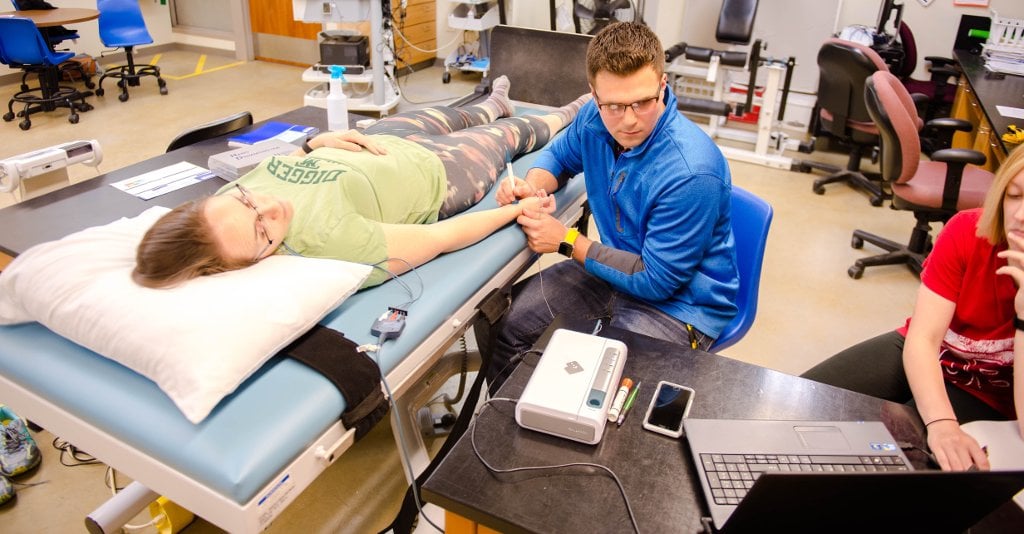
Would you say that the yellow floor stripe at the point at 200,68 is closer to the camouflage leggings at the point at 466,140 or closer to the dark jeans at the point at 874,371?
the camouflage leggings at the point at 466,140

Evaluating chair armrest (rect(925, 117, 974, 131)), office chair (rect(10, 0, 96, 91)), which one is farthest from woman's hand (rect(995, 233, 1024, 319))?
office chair (rect(10, 0, 96, 91))

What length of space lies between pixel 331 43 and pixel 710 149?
3.56 meters

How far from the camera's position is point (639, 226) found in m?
1.66

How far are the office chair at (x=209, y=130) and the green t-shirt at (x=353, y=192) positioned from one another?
72 centimetres

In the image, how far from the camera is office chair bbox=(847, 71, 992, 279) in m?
2.69

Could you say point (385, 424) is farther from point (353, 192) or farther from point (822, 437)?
point (822, 437)

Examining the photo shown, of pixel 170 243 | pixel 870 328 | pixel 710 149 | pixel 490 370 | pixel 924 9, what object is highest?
pixel 924 9

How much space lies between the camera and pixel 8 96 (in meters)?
4.88

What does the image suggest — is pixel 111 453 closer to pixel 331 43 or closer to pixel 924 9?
pixel 331 43

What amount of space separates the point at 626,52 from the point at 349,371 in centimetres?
90

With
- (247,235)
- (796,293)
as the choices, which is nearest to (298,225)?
(247,235)

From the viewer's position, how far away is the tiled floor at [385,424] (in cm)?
177

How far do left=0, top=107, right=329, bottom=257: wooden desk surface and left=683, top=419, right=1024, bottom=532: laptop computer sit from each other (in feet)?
5.23

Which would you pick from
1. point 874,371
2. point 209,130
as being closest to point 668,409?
point 874,371
